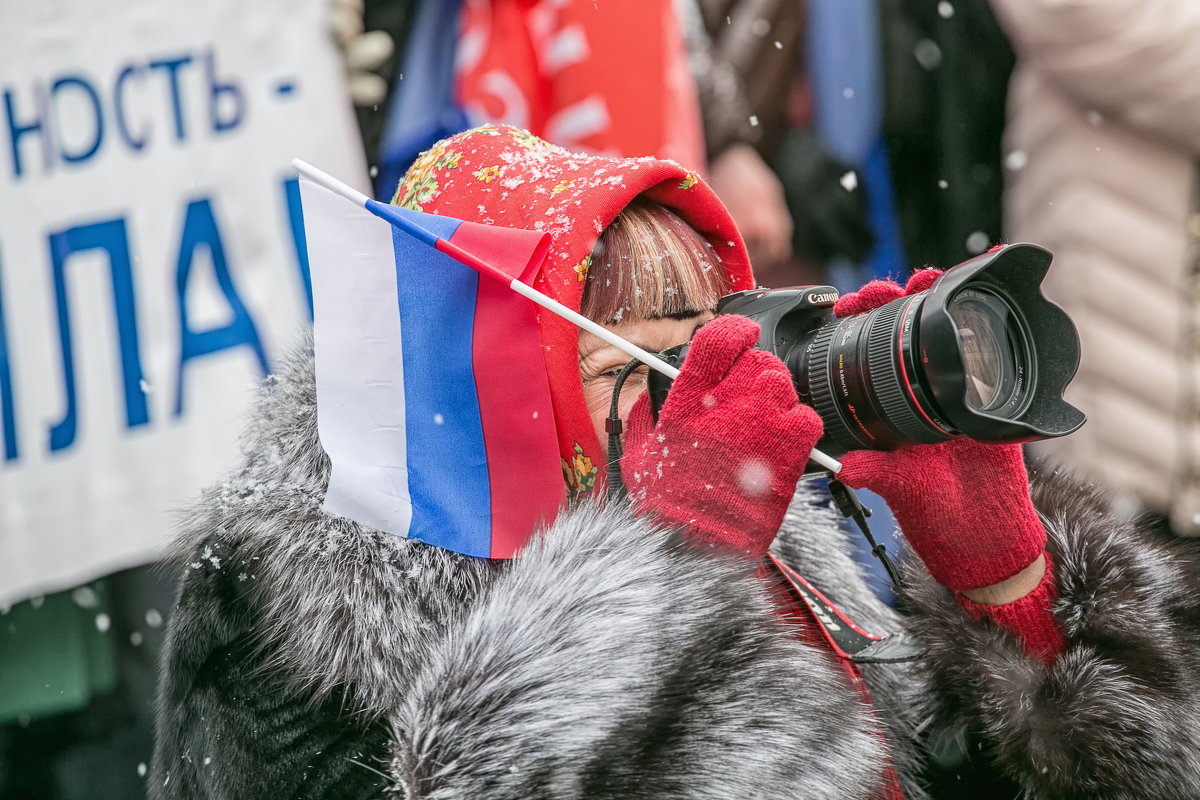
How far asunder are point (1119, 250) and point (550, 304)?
58.2 inches

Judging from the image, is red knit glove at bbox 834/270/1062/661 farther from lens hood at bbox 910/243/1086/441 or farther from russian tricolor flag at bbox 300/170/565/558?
russian tricolor flag at bbox 300/170/565/558

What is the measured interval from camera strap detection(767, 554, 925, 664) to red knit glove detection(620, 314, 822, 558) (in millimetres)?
170

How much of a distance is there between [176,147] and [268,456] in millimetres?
1125

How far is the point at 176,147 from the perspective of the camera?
79.8 inches

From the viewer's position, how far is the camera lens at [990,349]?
1035mm

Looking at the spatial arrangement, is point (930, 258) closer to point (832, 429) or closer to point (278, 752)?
point (832, 429)

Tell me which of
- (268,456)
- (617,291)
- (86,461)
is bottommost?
(86,461)

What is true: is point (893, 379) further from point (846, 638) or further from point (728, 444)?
point (846, 638)

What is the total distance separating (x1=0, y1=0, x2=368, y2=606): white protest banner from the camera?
1923 mm

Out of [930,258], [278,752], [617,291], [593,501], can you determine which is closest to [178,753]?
[278,752]

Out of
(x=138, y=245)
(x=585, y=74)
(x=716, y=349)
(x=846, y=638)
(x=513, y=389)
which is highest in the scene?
(x=585, y=74)

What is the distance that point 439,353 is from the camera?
122 cm

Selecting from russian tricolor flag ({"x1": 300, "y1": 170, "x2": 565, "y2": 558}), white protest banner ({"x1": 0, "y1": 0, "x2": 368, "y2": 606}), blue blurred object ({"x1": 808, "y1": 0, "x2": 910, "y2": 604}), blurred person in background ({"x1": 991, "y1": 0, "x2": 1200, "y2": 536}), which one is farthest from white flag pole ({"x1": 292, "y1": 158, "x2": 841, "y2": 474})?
blurred person in background ({"x1": 991, "y1": 0, "x2": 1200, "y2": 536})

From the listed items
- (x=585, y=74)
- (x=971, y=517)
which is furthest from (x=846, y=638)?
(x=585, y=74)
